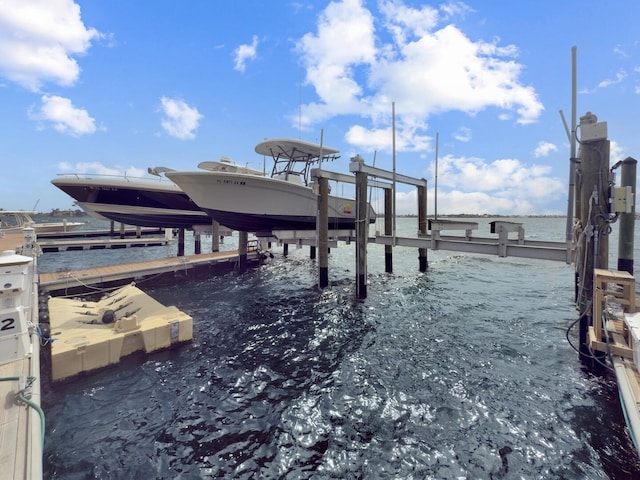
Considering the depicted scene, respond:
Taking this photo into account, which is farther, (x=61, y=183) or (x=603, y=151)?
(x=61, y=183)

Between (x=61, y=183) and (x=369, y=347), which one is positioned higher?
(x=61, y=183)

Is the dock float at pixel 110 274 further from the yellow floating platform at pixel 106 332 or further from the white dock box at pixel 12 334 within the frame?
the white dock box at pixel 12 334

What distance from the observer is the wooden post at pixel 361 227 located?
34.9 feet

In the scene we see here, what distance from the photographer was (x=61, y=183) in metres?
15.0

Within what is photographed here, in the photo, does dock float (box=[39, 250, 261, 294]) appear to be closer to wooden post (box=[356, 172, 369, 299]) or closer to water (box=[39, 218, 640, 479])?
water (box=[39, 218, 640, 479])

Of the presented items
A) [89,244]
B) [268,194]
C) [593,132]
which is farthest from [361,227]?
[89,244]

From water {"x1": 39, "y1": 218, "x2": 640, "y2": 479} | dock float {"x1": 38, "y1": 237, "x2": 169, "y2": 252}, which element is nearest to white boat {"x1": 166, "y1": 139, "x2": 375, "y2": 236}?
water {"x1": 39, "y1": 218, "x2": 640, "y2": 479}

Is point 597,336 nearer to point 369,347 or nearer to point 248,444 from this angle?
point 369,347

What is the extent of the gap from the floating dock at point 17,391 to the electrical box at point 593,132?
8331 mm

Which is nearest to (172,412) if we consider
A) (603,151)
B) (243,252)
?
(603,151)

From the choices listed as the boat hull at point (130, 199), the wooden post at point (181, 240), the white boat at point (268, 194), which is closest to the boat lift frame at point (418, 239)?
the white boat at point (268, 194)

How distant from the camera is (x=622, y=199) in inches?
199

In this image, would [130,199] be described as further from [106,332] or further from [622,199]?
[622,199]

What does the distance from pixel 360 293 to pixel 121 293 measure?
787cm
